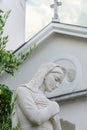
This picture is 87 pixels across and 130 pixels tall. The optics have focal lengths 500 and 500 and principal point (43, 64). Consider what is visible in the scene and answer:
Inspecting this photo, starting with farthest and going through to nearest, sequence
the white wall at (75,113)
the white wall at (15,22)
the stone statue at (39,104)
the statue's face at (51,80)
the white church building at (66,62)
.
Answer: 1. the white wall at (15,22)
2. the white church building at (66,62)
3. the white wall at (75,113)
4. the statue's face at (51,80)
5. the stone statue at (39,104)

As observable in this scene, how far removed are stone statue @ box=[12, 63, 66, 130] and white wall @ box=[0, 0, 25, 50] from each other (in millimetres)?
13545

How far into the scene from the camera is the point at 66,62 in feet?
49.4

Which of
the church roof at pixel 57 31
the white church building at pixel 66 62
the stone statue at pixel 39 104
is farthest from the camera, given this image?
the church roof at pixel 57 31

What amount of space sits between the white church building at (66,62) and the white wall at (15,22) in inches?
127

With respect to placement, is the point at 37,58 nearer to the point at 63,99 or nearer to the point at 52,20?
the point at 52,20

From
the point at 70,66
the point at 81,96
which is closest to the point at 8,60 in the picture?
the point at 81,96

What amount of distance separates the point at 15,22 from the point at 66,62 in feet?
20.4

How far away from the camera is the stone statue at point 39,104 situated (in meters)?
5.52

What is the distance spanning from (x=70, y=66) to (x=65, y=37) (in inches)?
52.4

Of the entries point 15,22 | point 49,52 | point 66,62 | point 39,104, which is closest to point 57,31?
point 49,52

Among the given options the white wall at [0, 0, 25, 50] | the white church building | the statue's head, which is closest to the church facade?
the white church building

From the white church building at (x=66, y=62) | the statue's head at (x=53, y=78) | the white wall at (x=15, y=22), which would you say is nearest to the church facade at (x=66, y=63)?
the white church building at (x=66, y=62)

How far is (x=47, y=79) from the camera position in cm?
590

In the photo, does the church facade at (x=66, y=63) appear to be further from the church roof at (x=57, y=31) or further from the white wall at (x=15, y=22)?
the white wall at (x=15, y=22)
